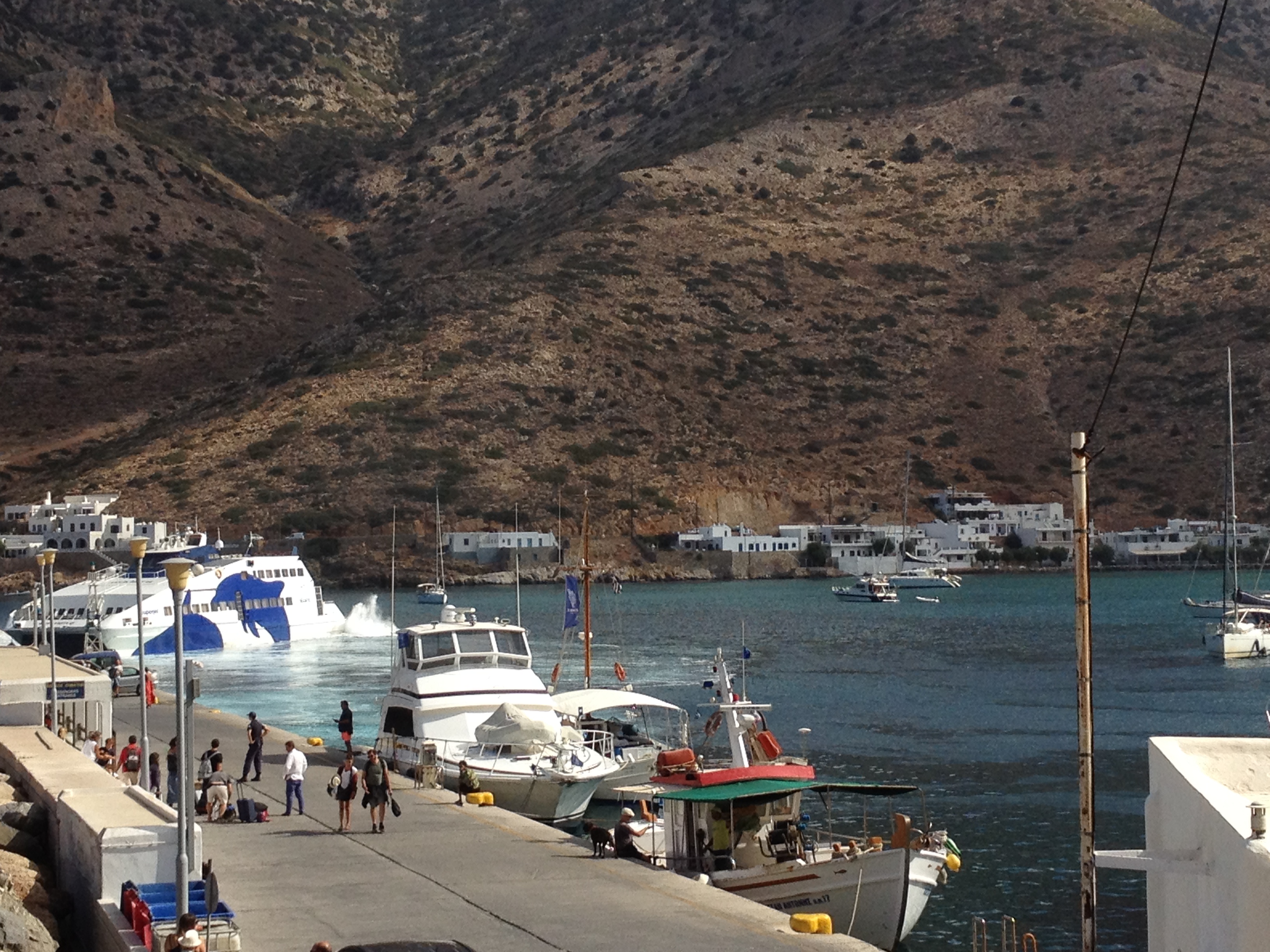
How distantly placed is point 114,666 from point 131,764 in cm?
2116

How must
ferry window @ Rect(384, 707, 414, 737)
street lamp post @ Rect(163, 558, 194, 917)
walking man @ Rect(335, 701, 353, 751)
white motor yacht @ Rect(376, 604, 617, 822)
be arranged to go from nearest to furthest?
street lamp post @ Rect(163, 558, 194, 917) → white motor yacht @ Rect(376, 604, 617, 822) → walking man @ Rect(335, 701, 353, 751) → ferry window @ Rect(384, 707, 414, 737)

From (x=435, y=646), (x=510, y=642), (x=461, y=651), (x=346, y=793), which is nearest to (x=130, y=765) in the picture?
(x=346, y=793)

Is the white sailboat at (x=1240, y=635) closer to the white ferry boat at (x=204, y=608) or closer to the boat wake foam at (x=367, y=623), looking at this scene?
the boat wake foam at (x=367, y=623)

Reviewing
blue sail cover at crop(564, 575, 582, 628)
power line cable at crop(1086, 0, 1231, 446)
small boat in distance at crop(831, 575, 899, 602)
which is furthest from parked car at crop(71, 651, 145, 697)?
small boat in distance at crop(831, 575, 899, 602)

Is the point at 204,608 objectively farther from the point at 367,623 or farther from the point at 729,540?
the point at 729,540

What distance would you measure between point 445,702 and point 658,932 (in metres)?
14.9

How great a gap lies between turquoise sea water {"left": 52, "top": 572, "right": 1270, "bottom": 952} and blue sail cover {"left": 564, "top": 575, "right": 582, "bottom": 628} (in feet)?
20.0

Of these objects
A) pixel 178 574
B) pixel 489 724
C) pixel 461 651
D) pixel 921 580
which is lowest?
pixel 489 724

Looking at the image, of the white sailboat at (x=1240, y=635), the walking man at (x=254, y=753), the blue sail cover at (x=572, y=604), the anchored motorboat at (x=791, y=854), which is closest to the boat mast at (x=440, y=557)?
the white sailboat at (x=1240, y=635)

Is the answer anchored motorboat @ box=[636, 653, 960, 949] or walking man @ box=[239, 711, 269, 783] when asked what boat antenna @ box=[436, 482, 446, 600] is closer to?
walking man @ box=[239, 711, 269, 783]

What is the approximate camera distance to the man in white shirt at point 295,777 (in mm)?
25469

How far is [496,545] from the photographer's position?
10988 centimetres

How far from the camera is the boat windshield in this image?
32625 mm

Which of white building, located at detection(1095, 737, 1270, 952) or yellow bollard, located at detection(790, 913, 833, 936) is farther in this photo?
yellow bollard, located at detection(790, 913, 833, 936)
